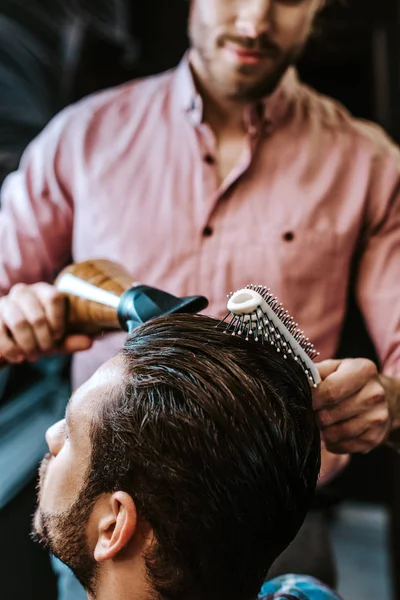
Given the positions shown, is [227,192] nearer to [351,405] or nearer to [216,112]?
[216,112]

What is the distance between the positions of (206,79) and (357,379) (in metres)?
0.96

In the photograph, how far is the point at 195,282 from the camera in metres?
1.70

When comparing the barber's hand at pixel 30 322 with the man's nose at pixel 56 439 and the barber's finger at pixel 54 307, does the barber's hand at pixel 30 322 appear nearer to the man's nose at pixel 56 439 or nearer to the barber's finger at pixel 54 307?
the barber's finger at pixel 54 307

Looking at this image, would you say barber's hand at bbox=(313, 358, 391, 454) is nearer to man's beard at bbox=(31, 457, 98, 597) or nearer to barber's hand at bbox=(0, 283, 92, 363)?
man's beard at bbox=(31, 457, 98, 597)

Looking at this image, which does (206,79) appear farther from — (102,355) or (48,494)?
(48,494)

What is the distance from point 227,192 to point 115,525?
0.97 m

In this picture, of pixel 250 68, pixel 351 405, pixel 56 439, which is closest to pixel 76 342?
pixel 56 439

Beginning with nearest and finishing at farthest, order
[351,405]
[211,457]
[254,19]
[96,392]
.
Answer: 1. [211,457]
2. [96,392]
3. [351,405]
4. [254,19]

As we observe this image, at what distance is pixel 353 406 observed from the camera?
1.21m

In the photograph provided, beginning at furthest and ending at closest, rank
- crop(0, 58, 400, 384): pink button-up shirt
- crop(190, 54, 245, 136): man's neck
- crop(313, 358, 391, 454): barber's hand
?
crop(190, 54, 245, 136): man's neck, crop(0, 58, 400, 384): pink button-up shirt, crop(313, 358, 391, 454): barber's hand

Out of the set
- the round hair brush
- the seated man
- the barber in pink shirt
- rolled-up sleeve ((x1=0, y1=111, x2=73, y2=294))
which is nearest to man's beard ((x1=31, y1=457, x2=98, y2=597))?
the seated man

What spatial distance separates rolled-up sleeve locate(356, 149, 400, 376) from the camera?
1715mm

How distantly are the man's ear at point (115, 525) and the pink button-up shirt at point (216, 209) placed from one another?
0.65 meters

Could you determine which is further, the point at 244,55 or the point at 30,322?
the point at 244,55
